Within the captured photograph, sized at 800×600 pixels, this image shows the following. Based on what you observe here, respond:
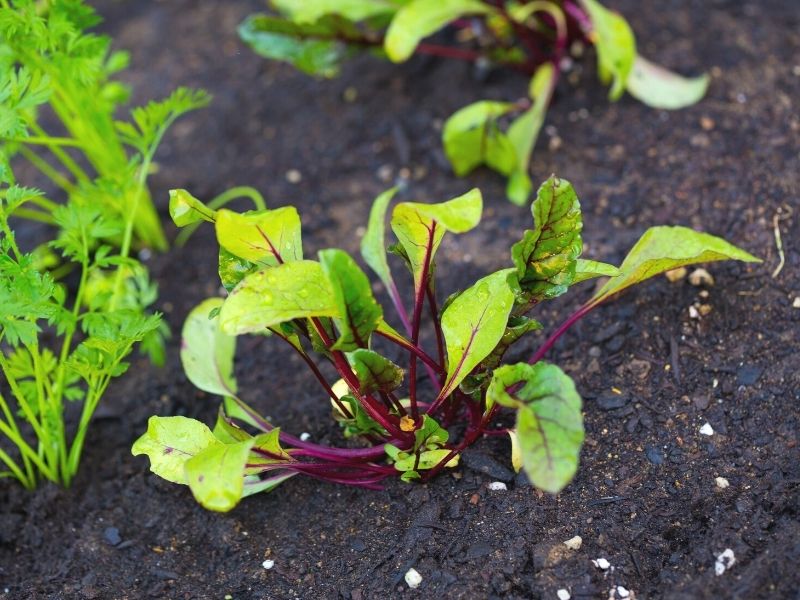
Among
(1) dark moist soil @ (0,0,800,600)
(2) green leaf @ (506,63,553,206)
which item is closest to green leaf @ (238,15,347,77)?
(1) dark moist soil @ (0,0,800,600)

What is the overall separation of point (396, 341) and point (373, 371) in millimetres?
115

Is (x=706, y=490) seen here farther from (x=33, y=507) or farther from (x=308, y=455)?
(x=33, y=507)

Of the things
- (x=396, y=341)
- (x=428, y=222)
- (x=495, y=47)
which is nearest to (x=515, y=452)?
(x=396, y=341)

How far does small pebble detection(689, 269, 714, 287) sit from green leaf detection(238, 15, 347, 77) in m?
1.18

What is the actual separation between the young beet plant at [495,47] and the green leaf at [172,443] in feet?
3.45

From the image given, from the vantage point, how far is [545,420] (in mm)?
1296

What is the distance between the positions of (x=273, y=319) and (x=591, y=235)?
1.01m

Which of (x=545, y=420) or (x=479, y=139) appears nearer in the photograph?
(x=545, y=420)

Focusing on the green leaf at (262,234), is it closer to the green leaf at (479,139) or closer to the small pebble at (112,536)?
the small pebble at (112,536)

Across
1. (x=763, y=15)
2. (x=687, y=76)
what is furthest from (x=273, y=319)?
(x=763, y=15)

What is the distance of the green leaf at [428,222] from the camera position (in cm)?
132

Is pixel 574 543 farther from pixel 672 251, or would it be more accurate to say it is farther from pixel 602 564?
pixel 672 251

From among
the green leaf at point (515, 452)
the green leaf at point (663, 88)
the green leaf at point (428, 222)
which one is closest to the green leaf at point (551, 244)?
the green leaf at point (428, 222)

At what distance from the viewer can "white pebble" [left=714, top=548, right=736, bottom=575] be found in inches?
55.3
